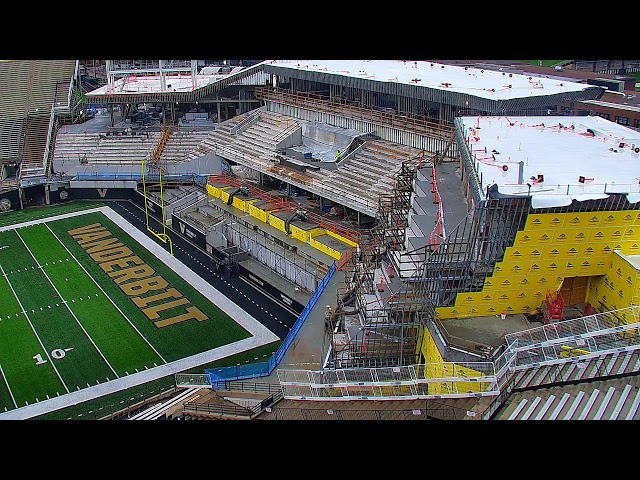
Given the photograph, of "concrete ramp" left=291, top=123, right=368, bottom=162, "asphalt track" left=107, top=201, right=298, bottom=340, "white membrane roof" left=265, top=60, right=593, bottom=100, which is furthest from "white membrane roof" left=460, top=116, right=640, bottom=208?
"concrete ramp" left=291, top=123, right=368, bottom=162

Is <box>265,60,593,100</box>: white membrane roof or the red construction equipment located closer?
the red construction equipment

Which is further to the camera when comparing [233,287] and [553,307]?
[233,287]

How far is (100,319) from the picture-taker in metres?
26.7

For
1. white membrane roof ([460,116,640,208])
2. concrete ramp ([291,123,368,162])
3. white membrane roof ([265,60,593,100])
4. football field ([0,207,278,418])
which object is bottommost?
football field ([0,207,278,418])

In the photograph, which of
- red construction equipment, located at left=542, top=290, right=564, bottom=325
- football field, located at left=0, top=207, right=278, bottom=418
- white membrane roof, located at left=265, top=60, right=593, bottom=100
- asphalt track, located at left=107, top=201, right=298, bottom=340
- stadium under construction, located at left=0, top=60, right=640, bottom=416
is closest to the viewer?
stadium under construction, located at left=0, top=60, right=640, bottom=416

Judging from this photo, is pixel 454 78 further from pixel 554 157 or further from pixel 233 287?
pixel 233 287

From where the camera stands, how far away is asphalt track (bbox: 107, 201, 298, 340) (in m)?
26.8

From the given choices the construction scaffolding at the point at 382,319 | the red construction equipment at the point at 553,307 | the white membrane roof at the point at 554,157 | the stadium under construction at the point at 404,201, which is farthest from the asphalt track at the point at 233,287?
the red construction equipment at the point at 553,307

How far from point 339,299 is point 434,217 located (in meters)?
4.11

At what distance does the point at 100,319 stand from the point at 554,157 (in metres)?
17.7

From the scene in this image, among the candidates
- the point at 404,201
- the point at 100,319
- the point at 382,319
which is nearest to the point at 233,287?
the point at 100,319

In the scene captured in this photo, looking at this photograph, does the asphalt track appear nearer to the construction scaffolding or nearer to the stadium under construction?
the stadium under construction

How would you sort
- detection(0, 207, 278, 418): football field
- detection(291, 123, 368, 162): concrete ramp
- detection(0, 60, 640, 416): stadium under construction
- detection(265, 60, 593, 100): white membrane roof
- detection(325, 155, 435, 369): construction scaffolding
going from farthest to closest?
1. detection(291, 123, 368, 162): concrete ramp
2. detection(265, 60, 593, 100): white membrane roof
3. detection(0, 207, 278, 418): football field
4. detection(325, 155, 435, 369): construction scaffolding
5. detection(0, 60, 640, 416): stadium under construction

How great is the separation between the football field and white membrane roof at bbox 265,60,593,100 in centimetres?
1351
